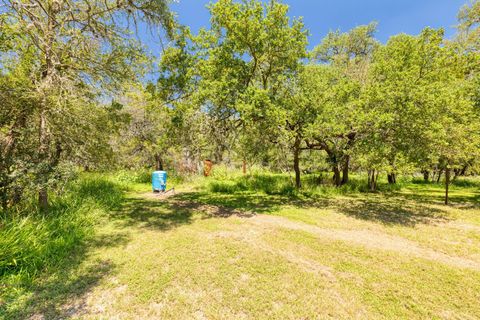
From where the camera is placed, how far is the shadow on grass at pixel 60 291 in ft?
9.00

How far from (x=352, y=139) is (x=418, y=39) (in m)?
6.48

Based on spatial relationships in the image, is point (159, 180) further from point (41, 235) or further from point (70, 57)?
point (41, 235)

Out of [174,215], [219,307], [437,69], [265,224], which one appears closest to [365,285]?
[219,307]

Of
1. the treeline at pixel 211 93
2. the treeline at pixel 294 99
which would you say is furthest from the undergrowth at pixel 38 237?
the treeline at pixel 294 99

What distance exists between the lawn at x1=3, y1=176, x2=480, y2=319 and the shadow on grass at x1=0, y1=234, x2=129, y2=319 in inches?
0.6

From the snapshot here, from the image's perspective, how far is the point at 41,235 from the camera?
4.15 meters

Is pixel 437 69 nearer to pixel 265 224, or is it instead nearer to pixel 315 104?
pixel 315 104

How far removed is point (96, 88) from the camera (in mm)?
6586

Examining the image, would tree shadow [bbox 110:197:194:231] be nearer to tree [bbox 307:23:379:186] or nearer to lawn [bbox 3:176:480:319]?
lawn [bbox 3:176:480:319]

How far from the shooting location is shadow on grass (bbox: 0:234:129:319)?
274 cm

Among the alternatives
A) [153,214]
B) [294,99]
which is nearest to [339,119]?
[294,99]

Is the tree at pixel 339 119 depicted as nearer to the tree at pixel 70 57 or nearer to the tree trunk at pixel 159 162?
the tree at pixel 70 57

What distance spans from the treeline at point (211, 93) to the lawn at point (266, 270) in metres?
2.14

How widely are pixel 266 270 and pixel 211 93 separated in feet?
17.4
